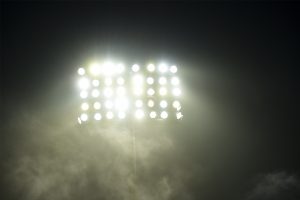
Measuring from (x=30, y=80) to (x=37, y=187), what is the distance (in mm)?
1558

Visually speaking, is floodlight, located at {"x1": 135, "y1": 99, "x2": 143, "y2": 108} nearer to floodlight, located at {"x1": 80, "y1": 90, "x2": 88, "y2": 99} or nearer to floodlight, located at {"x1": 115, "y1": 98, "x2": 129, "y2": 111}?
floodlight, located at {"x1": 115, "y1": 98, "x2": 129, "y2": 111}

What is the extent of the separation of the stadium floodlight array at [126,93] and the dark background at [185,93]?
611mm

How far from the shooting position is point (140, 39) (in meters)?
5.69

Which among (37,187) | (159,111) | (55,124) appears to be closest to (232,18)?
(159,111)

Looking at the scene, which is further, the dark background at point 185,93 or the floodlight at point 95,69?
the dark background at point 185,93

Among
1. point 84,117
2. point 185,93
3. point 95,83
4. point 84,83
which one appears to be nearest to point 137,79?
point 95,83

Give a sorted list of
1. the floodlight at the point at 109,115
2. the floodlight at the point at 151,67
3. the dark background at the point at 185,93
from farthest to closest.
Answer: the dark background at the point at 185,93
the floodlight at the point at 151,67
the floodlight at the point at 109,115

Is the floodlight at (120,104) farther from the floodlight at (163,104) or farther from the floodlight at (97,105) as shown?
the floodlight at (163,104)

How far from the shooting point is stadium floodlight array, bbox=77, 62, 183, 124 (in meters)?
4.84

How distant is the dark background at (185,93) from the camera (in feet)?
16.8

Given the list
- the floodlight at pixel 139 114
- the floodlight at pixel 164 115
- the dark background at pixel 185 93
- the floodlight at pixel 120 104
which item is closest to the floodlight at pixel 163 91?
the floodlight at pixel 164 115

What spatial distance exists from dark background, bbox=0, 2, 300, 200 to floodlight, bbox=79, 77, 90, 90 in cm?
65

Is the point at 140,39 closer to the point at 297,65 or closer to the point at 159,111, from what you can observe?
the point at 159,111

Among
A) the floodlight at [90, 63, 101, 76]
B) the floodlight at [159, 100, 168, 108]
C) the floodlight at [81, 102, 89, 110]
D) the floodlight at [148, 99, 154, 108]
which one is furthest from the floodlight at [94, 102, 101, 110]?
the floodlight at [159, 100, 168, 108]
